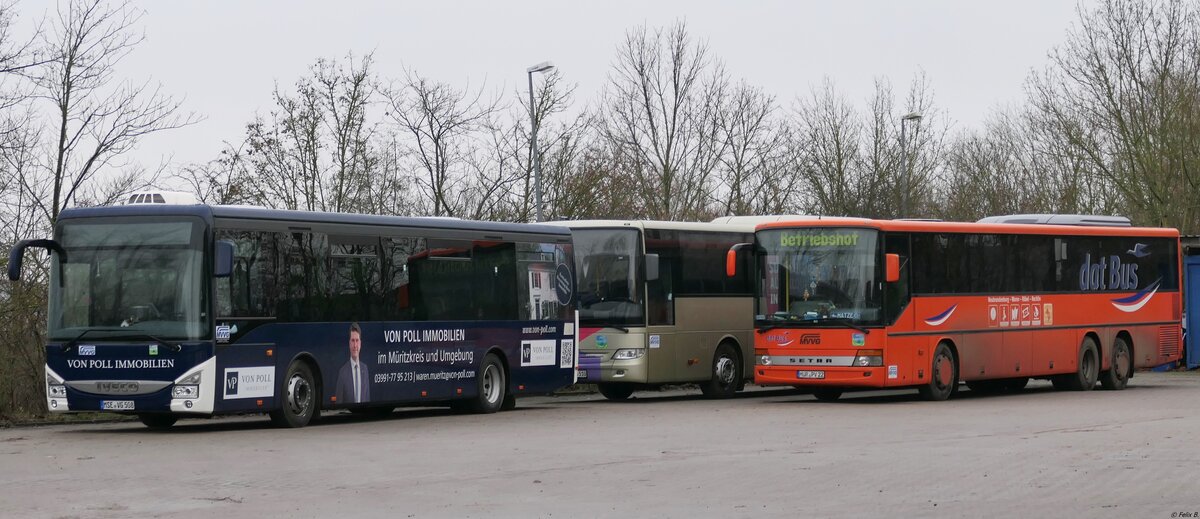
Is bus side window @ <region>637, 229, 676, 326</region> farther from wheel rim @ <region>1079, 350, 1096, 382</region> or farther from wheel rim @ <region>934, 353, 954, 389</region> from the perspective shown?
wheel rim @ <region>1079, 350, 1096, 382</region>

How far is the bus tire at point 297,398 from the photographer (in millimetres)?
20234

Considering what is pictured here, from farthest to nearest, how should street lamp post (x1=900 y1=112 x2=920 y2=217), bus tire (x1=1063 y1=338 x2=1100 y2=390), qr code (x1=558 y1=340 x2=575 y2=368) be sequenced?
street lamp post (x1=900 y1=112 x2=920 y2=217) < bus tire (x1=1063 y1=338 x2=1100 y2=390) < qr code (x1=558 y1=340 x2=575 y2=368)

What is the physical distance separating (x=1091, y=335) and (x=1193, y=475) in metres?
16.7

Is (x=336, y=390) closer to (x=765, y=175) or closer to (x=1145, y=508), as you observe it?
(x=1145, y=508)

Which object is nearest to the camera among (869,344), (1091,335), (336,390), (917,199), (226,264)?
(226,264)

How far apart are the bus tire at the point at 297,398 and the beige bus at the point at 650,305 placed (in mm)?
6321


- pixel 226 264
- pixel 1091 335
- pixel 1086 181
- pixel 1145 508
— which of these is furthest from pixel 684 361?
pixel 1086 181

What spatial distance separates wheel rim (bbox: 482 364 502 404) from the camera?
24125 mm

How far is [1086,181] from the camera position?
2094 inches

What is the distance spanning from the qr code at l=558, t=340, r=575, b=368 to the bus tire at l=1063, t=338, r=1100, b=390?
31.5 ft

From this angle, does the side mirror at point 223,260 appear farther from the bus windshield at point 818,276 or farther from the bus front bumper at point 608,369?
the bus windshield at point 818,276

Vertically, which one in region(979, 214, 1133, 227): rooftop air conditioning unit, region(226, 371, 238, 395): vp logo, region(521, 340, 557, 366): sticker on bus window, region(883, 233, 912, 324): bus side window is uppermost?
region(979, 214, 1133, 227): rooftop air conditioning unit

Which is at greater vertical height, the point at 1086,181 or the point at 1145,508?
the point at 1086,181

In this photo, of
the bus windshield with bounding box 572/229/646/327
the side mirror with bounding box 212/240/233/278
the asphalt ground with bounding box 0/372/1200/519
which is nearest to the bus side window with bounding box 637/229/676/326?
the bus windshield with bounding box 572/229/646/327
